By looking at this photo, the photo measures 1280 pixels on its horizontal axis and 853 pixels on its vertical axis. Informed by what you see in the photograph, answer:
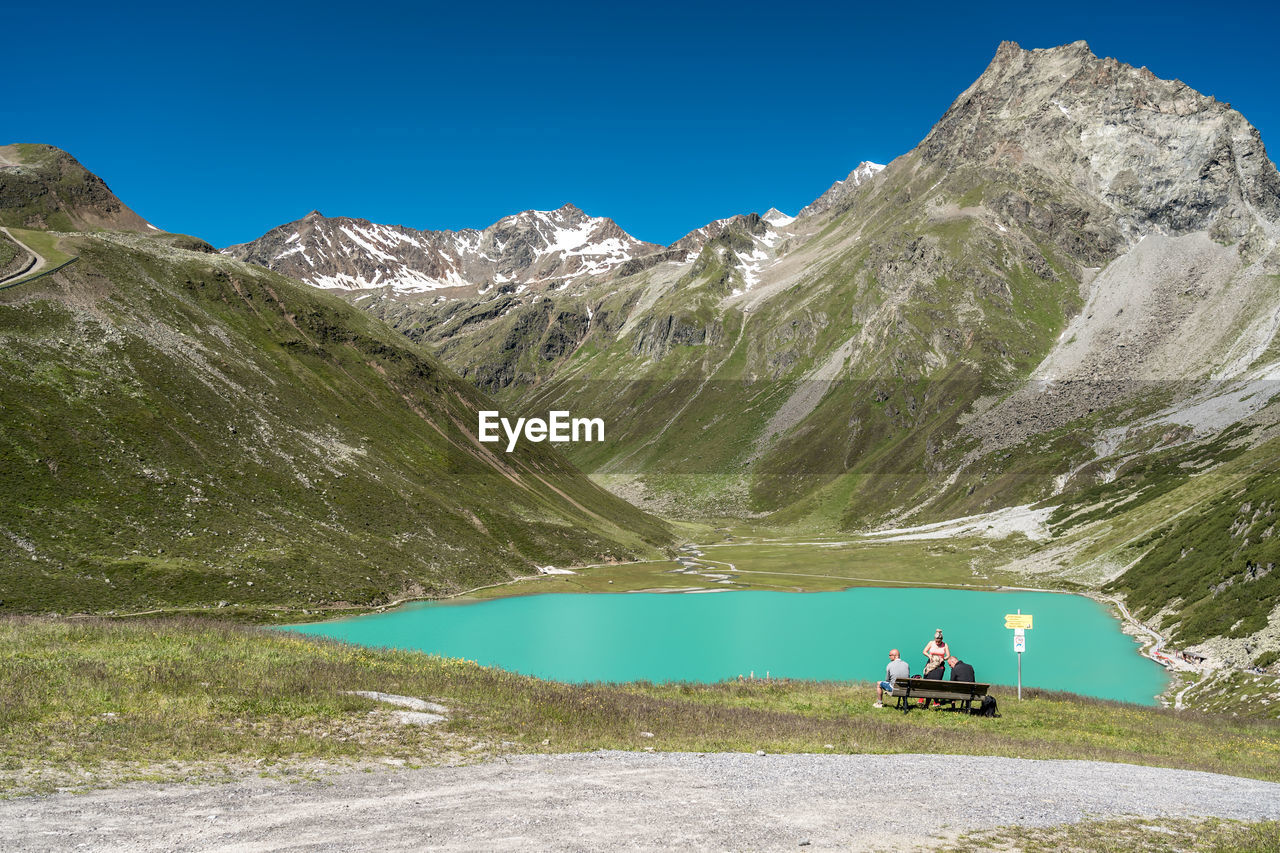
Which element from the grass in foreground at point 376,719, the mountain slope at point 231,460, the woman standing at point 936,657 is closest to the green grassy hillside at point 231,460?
the mountain slope at point 231,460

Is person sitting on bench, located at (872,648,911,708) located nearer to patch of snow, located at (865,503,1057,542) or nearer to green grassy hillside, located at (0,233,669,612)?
green grassy hillside, located at (0,233,669,612)

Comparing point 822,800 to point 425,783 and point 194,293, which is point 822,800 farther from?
point 194,293

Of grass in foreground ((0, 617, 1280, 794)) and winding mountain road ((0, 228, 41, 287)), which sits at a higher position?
winding mountain road ((0, 228, 41, 287))

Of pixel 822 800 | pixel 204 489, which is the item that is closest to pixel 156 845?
pixel 822 800

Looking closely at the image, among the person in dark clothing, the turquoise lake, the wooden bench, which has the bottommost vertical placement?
the turquoise lake

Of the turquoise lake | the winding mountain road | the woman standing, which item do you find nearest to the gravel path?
the woman standing

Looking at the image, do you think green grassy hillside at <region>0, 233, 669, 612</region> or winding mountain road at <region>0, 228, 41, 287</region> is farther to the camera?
winding mountain road at <region>0, 228, 41, 287</region>

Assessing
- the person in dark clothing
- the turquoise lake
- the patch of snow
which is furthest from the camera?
the patch of snow

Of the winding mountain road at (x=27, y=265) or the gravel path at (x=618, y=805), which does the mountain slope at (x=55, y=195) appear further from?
the gravel path at (x=618, y=805)
